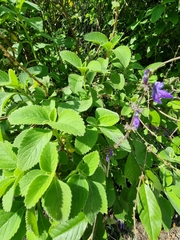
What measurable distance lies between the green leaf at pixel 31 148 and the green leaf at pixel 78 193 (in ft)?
0.34

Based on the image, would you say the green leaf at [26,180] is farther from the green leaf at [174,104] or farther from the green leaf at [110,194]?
the green leaf at [174,104]

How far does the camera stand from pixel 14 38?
1.18 m

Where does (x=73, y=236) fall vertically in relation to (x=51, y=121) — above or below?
below

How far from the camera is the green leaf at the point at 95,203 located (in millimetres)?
667

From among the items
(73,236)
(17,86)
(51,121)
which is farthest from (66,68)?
(73,236)

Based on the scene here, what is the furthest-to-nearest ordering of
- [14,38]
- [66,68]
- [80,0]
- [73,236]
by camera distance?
[80,0], [66,68], [14,38], [73,236]

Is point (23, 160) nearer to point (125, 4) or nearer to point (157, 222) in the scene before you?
point (157, 222)

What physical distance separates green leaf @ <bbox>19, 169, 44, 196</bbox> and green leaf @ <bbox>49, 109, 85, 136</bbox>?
0.11 metres

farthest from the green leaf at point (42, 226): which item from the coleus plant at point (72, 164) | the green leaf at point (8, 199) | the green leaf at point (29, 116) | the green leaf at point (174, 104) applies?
the green leaf at point (174, 104)

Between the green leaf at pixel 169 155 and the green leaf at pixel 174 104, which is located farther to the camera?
the green leaf at pixel 174 104

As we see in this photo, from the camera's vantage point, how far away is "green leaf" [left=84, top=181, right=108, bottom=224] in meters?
0.67

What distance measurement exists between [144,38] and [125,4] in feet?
0.79

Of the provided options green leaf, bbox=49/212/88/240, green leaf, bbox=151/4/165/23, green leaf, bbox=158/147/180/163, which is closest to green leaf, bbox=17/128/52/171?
green leaf, bbox=49/212/88/240

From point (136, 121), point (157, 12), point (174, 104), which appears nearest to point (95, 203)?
point (136, 121)
